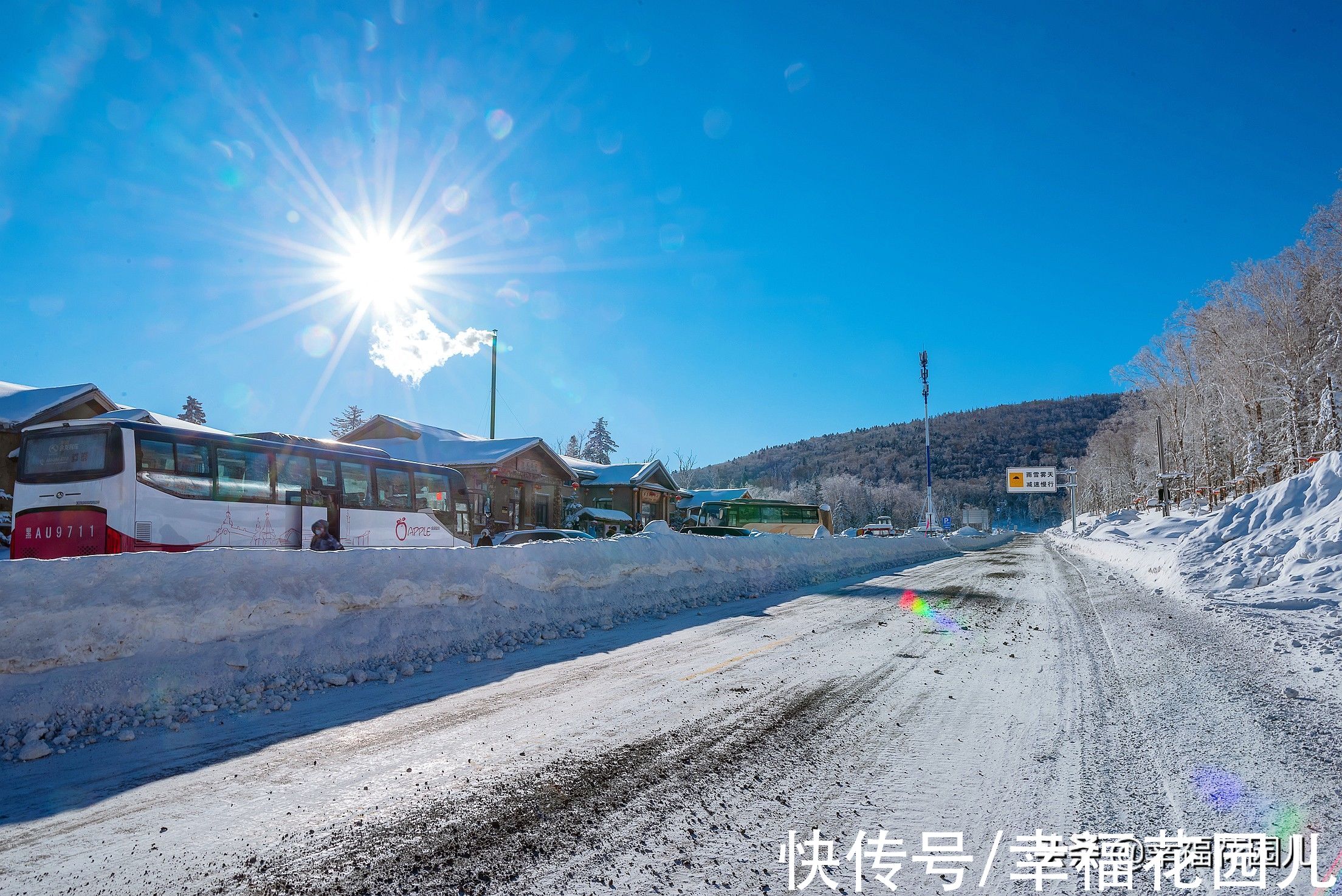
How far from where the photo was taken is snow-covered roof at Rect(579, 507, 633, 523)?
139 ft

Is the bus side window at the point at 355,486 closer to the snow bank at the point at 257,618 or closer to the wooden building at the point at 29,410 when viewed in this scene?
the snow bank at the point at 257,618

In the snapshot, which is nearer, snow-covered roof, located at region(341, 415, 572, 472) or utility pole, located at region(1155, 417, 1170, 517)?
snow-covered roof, located at region(341, 415, 572, 472)

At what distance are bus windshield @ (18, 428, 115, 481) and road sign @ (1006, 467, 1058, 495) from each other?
67.7 meters

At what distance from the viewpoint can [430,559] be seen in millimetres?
8898

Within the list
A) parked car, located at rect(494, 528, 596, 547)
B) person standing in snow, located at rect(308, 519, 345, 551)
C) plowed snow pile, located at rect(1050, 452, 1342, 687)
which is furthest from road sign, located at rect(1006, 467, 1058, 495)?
person standing in snow, located at rect(308, 519, 345, 551)

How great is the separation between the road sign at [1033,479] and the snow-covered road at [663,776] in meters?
62.4

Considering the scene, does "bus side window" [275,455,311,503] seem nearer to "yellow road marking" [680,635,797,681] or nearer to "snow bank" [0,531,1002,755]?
"snow bank" [0,531,1002,755]

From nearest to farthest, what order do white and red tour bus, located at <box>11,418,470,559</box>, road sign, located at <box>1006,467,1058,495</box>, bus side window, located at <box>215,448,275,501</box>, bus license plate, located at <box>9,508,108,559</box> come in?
bus license plate, located at <box>9,508,108,559</box> → white and red tour bus, located at <box>11,418,470,559</box> → bus side window, located at <box>215,448,275,501</box> → road sign, located at <box>1006,467,1058,495</box>

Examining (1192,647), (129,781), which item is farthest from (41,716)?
(1192,647)

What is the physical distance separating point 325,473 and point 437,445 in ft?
68.4

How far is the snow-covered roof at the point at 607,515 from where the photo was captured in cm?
4234

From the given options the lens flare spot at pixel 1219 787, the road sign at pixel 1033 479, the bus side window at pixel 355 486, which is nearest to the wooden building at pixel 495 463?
the bus side window at pixel 355 486

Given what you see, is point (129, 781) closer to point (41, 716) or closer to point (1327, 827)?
point (41, 716)

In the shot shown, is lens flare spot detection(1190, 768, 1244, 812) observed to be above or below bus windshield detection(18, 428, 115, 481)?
below
